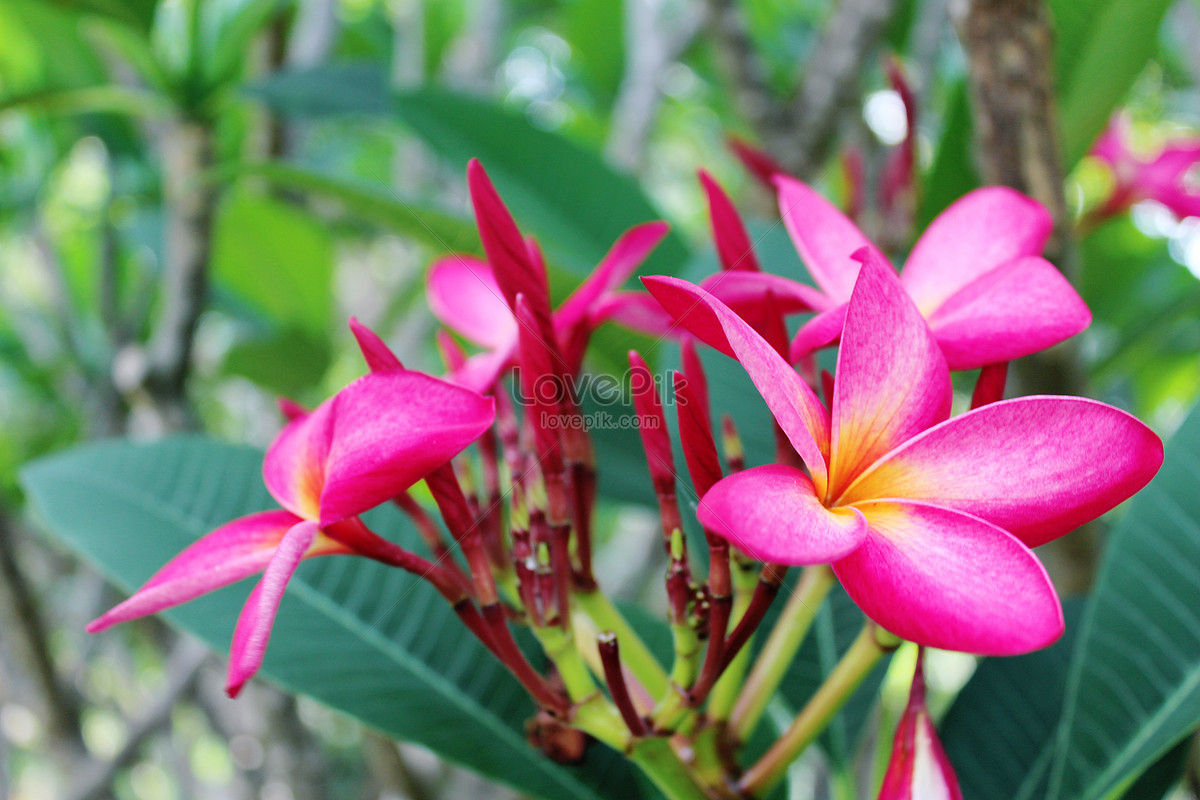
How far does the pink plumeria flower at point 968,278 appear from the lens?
0.35m

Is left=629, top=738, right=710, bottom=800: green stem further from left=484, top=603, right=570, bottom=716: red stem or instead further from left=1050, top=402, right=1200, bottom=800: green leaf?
left=1050, top=402, right=1200, bottom=800: green leaf

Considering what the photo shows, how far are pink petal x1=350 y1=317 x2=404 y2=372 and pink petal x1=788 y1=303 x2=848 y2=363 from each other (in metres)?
0.17

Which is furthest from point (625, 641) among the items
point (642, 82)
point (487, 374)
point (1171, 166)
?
point (642, 82)

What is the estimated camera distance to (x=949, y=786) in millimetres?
335

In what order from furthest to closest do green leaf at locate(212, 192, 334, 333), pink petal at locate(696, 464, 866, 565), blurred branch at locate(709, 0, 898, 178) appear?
green leaf at locate(212, 192, 334, 333) → blurred branch at locate(709, 0, 898, 178) → pink petal at locate(696, 464, 866, 565)

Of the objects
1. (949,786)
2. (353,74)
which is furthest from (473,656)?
(353,74)

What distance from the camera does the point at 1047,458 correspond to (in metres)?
0.29

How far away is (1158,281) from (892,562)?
47.8 inches

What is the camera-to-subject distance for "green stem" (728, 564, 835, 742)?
1.37ft

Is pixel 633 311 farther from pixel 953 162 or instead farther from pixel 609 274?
pixel 953 162

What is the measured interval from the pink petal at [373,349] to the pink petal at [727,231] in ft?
0.56

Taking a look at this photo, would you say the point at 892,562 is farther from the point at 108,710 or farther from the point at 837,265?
the point at 108,710

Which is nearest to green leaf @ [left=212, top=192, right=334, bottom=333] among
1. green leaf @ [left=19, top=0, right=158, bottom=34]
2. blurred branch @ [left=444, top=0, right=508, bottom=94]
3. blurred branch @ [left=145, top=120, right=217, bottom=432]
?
blurred branch @ [left=145, top=120, right=217, bottom=432]

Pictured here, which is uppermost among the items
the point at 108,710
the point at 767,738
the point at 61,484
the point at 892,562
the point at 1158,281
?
the point at 892,562
